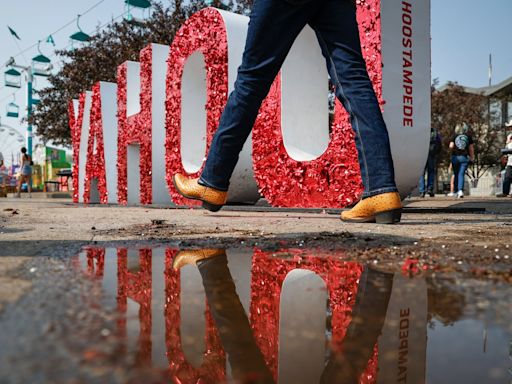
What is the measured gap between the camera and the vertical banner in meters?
5.05

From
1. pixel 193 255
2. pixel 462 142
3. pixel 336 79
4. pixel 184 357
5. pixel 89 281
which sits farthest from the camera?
pixel 462 142

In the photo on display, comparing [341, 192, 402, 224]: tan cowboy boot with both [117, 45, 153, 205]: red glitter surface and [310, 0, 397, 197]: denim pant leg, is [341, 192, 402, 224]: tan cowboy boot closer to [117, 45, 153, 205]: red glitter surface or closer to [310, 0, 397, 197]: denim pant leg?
[310, 0, 397, 197]: denim pant leg

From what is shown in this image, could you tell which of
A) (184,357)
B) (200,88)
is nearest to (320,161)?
(200,88)

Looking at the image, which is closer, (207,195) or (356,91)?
(356,91)

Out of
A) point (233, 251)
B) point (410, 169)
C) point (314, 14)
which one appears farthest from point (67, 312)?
point (410, 169)

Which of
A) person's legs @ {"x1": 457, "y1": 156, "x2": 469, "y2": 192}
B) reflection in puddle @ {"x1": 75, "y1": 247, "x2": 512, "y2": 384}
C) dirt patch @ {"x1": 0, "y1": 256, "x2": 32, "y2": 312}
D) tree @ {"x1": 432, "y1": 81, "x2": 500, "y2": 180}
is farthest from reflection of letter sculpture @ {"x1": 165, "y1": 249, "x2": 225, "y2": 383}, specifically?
tree @ {"x1": 432, "y1": 81, "x2": 500, "y2": 180}

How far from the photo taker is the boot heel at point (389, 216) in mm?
3314

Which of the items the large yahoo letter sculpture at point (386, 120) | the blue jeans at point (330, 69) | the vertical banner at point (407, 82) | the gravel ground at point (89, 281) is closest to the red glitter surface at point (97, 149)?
the large yahoo letter sculpture at point (386, 120)

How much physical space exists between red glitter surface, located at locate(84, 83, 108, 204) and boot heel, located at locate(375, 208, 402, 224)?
9.70 m

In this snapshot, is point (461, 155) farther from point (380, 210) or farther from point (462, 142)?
point (380, 210)

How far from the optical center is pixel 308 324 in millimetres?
984

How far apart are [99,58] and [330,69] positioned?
815 inches

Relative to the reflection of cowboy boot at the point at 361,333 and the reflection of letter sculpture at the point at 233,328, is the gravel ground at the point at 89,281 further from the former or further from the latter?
the reflection of cowboy boot at the point at 361,333

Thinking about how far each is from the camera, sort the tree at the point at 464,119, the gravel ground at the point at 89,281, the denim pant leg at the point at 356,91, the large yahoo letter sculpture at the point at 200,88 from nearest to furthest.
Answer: the gravel ground at the point at 89,281
the denim pant leg at the point at 356,91
the large yahoo letter sculpture at the point at 200,88
the tree at the point at 464,119
